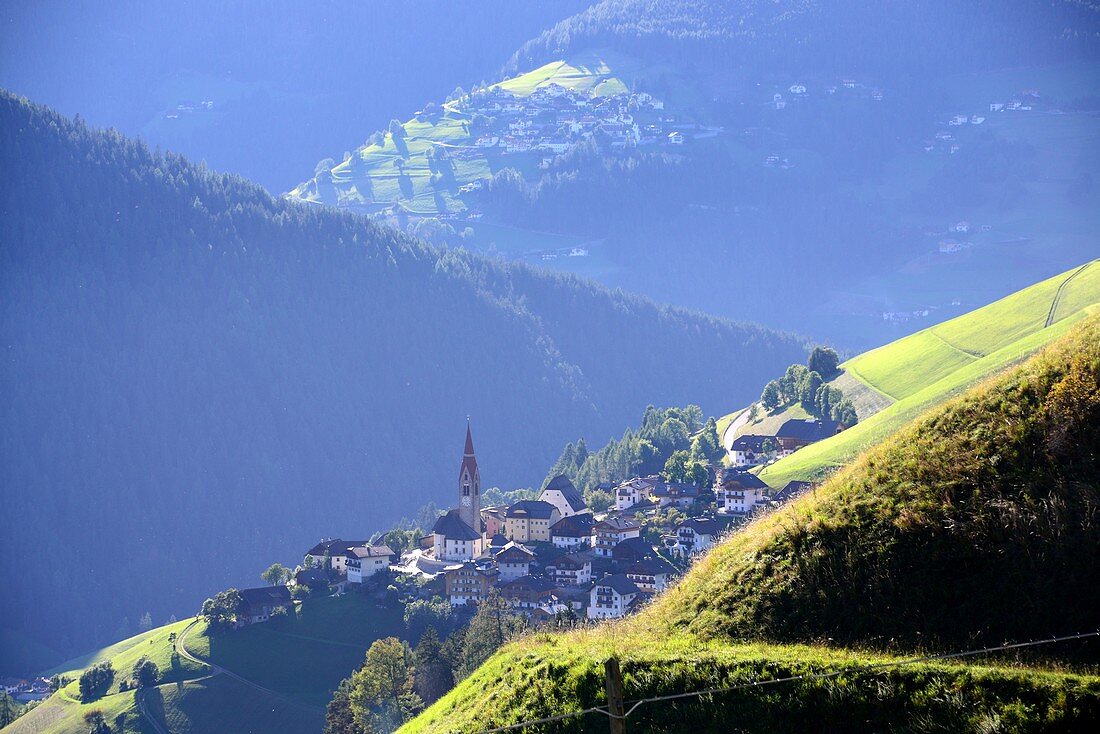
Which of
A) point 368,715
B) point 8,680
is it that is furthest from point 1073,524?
point 8,680

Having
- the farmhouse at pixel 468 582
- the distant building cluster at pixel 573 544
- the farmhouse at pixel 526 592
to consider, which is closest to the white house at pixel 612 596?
the distant building cluster at pixel 573 544

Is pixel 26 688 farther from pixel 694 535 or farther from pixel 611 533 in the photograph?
pixel 694 535

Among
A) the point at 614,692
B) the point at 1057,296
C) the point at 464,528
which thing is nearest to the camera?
the point at 614,692

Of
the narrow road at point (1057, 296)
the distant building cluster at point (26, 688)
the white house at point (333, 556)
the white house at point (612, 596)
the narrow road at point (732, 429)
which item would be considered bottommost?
the distant building cluster at point (26, 688)

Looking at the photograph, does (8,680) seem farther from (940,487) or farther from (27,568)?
(940,487)

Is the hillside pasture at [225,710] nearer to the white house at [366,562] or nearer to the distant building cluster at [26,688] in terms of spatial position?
the white house at [366,562]

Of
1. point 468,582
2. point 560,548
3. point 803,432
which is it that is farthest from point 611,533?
point 803,432
